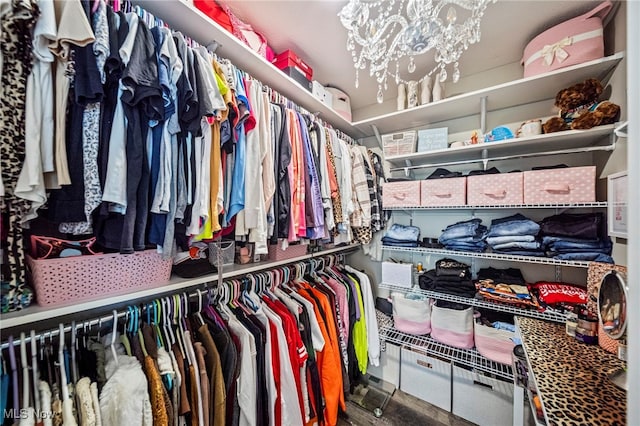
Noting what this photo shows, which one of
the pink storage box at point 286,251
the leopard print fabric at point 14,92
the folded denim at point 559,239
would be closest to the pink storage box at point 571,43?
the folded denim at point 559,239

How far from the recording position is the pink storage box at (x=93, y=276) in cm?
68

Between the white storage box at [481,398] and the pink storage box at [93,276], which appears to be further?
the white storage box at [481,398]

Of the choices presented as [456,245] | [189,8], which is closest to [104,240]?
[189,8]

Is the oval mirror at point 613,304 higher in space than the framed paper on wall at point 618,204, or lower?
lower

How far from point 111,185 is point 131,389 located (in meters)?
0.61

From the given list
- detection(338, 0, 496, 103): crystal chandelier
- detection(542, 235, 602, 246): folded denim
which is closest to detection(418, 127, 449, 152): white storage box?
detection(338, 0, 496, 103): crystal chandelier

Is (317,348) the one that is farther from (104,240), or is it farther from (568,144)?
(568,144)

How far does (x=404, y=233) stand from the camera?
1744 millimetres

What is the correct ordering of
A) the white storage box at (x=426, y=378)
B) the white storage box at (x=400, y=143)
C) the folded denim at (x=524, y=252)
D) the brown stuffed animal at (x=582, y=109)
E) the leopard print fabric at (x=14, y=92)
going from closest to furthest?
the leopard print fabric at (x=14, y=92), the brown stuffed animal at (x=582, y=109), the folded denim at (x=524, y=252), the white storage box at (x=426, y=378), the white storage box at (x=400, y=143)

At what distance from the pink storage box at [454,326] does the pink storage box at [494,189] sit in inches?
27.8

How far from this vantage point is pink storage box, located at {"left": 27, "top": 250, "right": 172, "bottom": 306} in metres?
0.68

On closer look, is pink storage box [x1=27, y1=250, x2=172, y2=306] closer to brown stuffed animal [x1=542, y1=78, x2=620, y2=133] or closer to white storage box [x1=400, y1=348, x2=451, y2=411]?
white storage box [x1=400, y1=348, x2=451, y2=411]

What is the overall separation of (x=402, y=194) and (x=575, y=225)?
0.89 meters

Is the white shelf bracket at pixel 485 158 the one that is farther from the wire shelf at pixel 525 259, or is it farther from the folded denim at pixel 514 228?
the wire shelf at pixel 525 259
